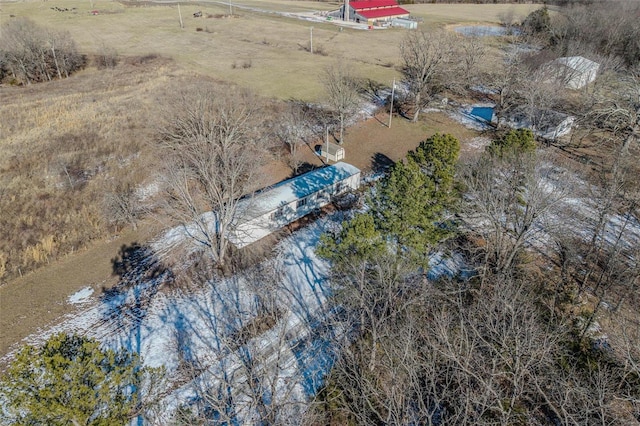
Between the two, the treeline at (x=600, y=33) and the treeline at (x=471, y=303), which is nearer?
the treeline at (x=471, y=303)

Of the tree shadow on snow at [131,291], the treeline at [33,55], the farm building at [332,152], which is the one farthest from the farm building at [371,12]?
the tree shadow on snow at [131,291]

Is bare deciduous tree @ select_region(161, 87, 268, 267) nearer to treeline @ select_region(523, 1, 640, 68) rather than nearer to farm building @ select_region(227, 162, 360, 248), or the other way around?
farm building @ select_region(227, 162, 360, 248)

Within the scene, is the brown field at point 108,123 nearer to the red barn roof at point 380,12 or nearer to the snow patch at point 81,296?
the snow patch at point 81,296

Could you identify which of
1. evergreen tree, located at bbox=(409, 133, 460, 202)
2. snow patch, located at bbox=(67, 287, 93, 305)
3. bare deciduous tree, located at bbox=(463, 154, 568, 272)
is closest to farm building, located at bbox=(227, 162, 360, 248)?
evergreen tree, located at bbox=(409, 133, 460, 202)

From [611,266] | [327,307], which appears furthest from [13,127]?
[611,266]

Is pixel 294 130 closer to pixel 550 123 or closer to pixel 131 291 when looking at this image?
pixel 131 291

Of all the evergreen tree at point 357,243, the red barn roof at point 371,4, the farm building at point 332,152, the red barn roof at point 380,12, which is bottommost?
the farm building at point 332,152

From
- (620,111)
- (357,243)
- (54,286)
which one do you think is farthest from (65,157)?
(620,111)
